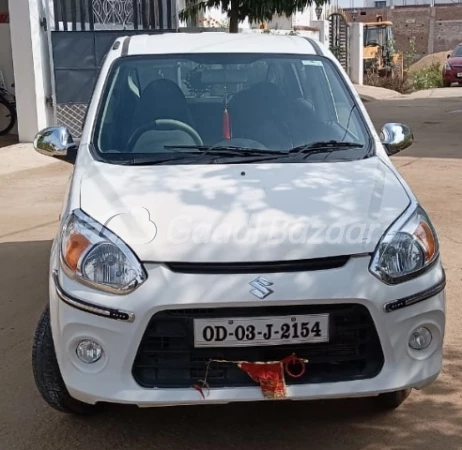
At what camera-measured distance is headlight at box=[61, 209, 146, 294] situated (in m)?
3.04

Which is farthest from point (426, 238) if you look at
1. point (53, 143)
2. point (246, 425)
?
point (53, 143)

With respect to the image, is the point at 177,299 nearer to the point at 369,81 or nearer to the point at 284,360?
the point at 284,360

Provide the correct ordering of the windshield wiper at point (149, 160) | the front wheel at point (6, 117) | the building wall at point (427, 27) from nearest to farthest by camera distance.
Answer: the windshield wiper at point (149, 160)
the front wheel at point (6, 117)
the building wall at point (427, 27)

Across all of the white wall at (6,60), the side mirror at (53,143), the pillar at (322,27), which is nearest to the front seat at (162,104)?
the side mirror at (53,143)

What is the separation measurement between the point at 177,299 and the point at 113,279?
29 centimetres

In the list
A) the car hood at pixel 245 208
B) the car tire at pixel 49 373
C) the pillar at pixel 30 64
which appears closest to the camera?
the car hood at pixel 245 208

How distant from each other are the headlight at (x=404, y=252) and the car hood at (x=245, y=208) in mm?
50

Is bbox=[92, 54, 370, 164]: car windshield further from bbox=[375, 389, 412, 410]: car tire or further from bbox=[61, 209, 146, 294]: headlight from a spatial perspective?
bbox=[375, 389, 412, 410]: car tire

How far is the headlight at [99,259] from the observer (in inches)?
120

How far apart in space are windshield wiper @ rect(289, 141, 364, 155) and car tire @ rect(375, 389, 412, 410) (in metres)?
1.27

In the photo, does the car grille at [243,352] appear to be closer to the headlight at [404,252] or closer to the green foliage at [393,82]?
the headlight at [404,252]

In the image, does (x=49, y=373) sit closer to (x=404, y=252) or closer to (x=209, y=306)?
(x=209, y=306)

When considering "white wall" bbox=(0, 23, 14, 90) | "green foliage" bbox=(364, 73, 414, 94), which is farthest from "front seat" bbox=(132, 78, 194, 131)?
"green foliage" bbox=(364, 73, 414, 94)

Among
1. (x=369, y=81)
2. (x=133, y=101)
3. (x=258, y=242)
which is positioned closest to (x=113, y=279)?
(x=258, y=242)
